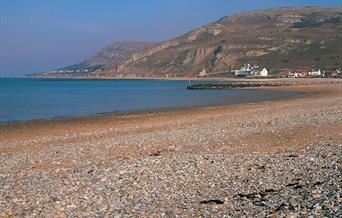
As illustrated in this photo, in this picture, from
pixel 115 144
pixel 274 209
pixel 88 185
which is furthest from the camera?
pixel 115 144

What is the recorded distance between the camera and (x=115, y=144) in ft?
65.1

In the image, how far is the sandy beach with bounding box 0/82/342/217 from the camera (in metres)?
9.37

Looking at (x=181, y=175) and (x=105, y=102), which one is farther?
(x=105, y=102)

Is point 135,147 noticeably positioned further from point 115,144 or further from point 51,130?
point 51,130

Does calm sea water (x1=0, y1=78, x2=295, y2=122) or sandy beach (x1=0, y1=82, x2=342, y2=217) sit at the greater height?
sandy beach (x1=0, y1=82, x2=342, y2=217)

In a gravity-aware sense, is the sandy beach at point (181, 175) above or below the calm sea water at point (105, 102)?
above

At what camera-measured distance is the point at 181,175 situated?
12.3 metres

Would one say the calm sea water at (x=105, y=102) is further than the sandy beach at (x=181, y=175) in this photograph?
Yes

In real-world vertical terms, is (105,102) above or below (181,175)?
Answer: below

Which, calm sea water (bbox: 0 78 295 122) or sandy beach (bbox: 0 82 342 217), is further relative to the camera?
calm sea water (bbox: 0 78 295 122)

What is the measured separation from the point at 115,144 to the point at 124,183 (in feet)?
27.2

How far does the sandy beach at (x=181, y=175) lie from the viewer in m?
9.37

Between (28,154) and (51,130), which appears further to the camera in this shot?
(51,130)

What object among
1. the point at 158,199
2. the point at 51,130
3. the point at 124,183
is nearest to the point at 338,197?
the point at 158,199
